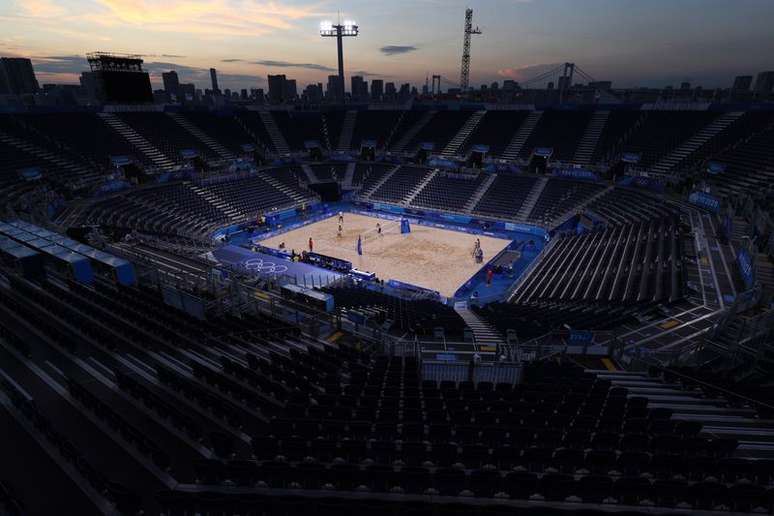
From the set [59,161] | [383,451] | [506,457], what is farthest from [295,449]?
[59,161]

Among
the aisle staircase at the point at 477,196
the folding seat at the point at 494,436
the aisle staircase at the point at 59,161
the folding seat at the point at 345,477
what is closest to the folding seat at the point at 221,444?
the folding seat at the point at 345,477

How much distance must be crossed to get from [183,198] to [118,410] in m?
38.6

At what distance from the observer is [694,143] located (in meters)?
41.8

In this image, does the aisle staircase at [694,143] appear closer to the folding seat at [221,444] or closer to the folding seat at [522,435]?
the folding seat at [522,435]

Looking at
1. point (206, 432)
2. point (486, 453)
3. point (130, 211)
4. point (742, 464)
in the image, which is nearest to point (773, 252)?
point (742, 464)

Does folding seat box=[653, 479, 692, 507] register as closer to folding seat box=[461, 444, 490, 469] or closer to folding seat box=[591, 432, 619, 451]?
folding seat box=[591, 432, 619, 451]

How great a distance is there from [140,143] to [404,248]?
36028mm

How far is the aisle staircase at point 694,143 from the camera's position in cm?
4088

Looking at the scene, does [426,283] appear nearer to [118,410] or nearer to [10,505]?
[118,410]

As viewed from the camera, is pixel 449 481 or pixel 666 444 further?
pixel 666 444

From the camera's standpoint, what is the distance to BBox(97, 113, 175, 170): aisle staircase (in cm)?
4731

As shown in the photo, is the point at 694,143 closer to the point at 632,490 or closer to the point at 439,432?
the point at 632,490

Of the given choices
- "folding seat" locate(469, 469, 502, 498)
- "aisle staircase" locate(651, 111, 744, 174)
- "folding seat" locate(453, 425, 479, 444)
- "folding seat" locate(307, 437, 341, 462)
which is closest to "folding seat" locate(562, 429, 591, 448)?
"folding seat" locate(453, 425, 479, 444)

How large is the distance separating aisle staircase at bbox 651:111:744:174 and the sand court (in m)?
18.7
